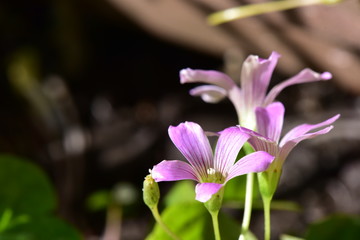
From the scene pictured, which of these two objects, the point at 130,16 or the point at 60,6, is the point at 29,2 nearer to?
the point at 60,6

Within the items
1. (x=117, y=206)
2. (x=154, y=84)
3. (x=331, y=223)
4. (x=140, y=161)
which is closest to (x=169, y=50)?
(x=154, y=84)

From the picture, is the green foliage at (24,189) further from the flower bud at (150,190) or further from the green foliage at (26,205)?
the flower bud at (150,190)

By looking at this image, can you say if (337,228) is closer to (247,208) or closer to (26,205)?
(247,208)

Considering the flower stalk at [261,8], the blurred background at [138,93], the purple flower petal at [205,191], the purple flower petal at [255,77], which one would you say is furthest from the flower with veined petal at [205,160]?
the blurred background at [138,93]

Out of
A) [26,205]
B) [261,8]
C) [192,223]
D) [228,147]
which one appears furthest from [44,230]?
[261,8]

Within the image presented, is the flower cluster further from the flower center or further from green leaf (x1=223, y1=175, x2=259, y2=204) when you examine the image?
green leaf (x1=223, y1=175, x2=259, y2=204)

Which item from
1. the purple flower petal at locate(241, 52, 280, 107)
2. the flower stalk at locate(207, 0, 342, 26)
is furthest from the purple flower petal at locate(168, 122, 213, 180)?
the flower stalk at locate(207, 0, 342, 26)
